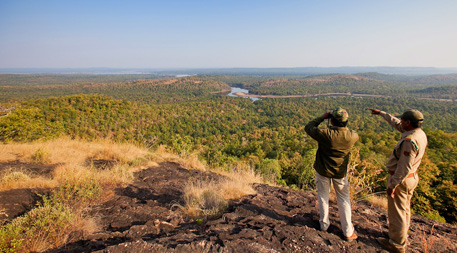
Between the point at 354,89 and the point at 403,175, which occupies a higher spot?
the point at 403,175

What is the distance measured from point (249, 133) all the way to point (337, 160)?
4528 centimetres

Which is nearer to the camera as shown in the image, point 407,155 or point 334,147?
point 407,155

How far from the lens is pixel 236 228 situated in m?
2.61

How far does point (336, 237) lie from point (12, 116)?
551 inches

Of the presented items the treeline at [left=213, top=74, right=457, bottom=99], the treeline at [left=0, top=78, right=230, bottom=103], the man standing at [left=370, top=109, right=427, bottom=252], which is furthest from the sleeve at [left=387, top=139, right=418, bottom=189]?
the treeline at [left=213, top=74, right=457, bottom=99]

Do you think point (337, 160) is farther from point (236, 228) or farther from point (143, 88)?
point (143, 88)

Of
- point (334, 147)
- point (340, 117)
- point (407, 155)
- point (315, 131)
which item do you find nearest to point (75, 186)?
point (315, 131)

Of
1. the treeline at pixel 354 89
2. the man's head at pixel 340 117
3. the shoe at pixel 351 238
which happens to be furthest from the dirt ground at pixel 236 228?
the treeline at pixel 354 89

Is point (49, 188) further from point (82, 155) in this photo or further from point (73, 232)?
point (82, 155)

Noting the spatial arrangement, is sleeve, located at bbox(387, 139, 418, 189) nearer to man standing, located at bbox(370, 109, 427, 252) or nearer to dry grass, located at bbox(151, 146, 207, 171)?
man standing, located at bbox(370, 109, 427, 252)

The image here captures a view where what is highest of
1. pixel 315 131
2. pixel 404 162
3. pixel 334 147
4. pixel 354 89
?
pixel 315 131

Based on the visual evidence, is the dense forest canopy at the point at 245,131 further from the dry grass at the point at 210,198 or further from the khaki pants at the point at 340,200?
the dry grass at the point at 210,198

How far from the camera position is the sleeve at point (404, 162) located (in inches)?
90.0

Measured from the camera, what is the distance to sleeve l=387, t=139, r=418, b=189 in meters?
2.29
